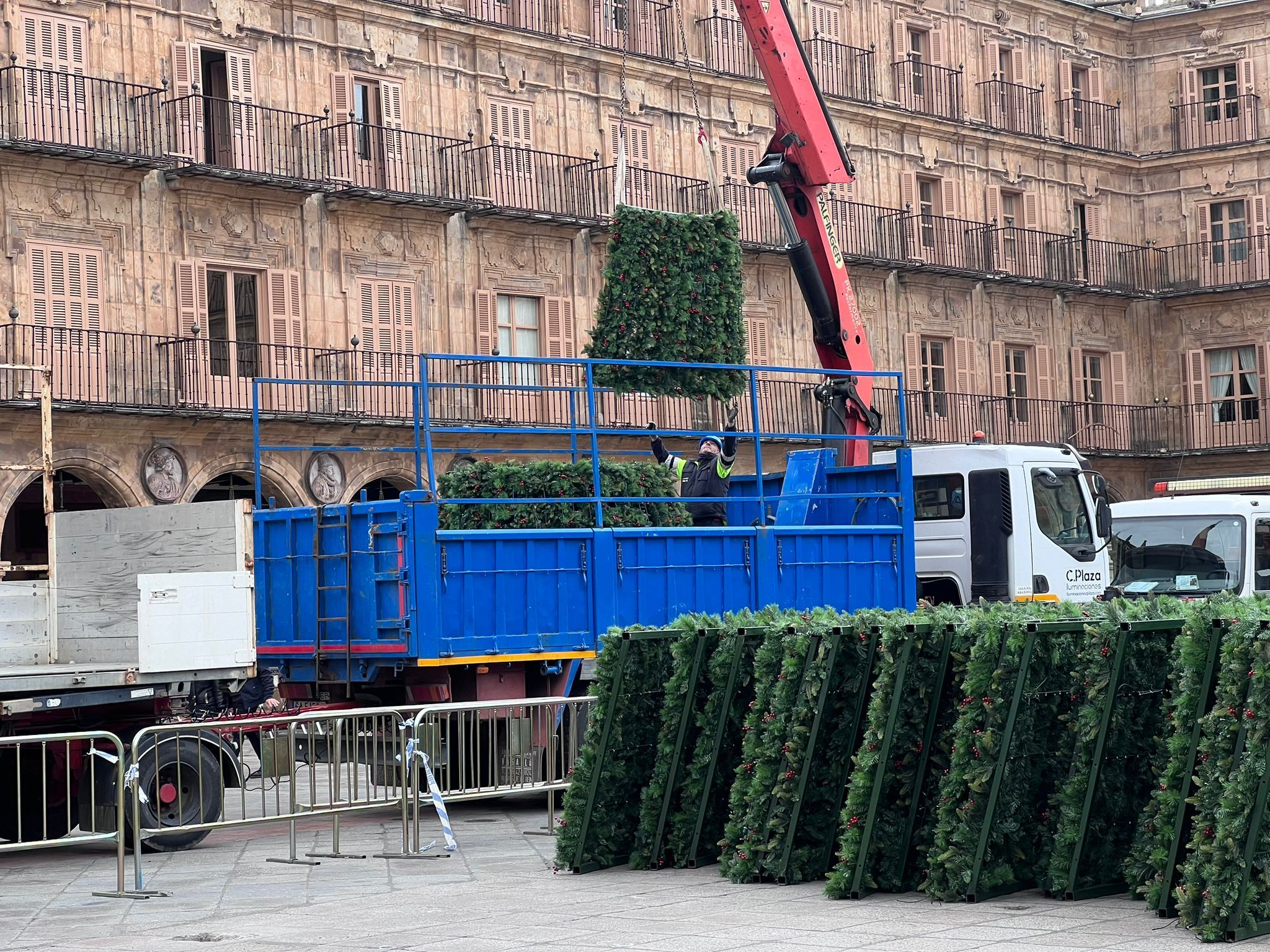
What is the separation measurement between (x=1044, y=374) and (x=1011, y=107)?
534 cm

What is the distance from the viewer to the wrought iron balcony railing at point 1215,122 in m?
40.1

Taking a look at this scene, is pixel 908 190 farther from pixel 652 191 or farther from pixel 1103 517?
pixel 1103 517

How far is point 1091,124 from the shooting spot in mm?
40312

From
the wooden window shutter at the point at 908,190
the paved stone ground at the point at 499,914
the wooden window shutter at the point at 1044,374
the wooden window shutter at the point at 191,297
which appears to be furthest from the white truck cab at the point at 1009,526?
the wooden window shutter at the point at 1044,374

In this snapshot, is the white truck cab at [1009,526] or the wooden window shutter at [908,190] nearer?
the white truck cab at [1009,526]

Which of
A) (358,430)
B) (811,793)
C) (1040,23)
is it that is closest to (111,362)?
(358,430)

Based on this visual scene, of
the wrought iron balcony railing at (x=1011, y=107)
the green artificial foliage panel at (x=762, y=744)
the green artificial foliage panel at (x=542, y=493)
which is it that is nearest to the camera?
the green artificial foliage panel at (x=762, y=744)

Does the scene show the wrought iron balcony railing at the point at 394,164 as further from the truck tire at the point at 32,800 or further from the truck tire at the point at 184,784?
the truck tire at the point at 184,784

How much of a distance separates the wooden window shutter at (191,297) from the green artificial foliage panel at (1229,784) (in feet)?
65.6

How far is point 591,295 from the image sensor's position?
101 feet

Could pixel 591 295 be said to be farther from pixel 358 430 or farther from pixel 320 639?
pixel 320 639

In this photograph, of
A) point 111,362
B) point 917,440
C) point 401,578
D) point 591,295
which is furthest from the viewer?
point 917,440

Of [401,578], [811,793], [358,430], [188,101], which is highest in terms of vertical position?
[188,101]

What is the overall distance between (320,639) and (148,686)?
2199mm
